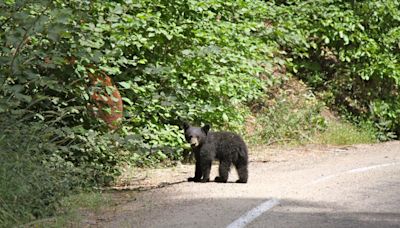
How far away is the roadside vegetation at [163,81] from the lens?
33.2 ft

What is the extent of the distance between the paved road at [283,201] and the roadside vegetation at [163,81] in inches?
43.6

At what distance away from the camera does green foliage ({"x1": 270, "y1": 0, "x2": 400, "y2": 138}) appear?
70.1ft

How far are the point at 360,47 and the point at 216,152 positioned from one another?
10237 millimetres

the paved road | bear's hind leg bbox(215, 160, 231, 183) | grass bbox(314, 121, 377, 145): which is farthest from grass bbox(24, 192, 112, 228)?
grass bbox(314, 121, 377, 145)

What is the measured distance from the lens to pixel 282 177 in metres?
13.1

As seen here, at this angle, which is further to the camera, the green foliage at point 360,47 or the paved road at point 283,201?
the green foliage at point 360,47

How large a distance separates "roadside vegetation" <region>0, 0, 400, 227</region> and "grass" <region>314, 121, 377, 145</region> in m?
0.06

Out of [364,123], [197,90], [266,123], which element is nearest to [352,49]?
[364,123]

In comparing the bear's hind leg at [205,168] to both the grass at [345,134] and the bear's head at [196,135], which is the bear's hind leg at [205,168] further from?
the grass at [345,134]

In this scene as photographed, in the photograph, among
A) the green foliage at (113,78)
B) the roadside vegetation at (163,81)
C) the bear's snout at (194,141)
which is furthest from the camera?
the bear's snout at (194,141)

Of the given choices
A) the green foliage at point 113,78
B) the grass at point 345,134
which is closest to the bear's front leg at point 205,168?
the green foliage at point 113,78

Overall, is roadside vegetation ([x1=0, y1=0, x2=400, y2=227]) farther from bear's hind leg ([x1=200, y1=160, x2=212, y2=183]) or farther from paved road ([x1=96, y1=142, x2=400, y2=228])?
paved road ([x1=96, y1=142, x2=400, y2=228])

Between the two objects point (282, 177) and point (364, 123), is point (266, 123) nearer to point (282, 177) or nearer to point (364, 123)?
point (364, 123)

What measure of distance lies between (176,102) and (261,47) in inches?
153
